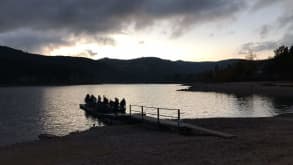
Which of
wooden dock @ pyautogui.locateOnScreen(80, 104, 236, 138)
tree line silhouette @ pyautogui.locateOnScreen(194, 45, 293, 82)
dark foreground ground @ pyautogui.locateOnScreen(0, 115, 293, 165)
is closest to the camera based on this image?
dark foreground ground @ pyautogui.locateOnScreen(0, 115, 293, 165)

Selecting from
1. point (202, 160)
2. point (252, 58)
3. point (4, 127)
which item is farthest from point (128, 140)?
point (252, 58)

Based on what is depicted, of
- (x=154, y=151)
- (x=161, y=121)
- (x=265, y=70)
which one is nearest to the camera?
(x=154, y=151)

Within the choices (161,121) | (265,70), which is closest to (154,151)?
(161,121)

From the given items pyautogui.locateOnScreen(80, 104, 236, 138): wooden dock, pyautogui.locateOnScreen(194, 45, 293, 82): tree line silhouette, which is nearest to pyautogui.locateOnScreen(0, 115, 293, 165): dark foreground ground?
pyautogui.locateOnScreen(80, 104, 236, 138): wooden dock

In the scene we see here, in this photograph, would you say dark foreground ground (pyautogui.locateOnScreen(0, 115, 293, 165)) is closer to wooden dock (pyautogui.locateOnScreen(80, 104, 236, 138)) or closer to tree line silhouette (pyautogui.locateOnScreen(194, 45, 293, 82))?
wooden dock (pyautogui.locateOnScreen(80, 104, 236, 138))

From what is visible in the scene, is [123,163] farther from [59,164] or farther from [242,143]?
[242,143]

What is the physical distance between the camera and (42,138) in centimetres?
2633

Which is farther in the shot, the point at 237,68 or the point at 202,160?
the point at 237,68

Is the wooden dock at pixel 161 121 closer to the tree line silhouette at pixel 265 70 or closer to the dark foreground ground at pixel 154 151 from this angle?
the dark foreground ground at pixel 154 151

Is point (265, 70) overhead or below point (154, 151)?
overhead

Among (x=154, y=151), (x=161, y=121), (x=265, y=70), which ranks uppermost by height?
(x=265, y=70)

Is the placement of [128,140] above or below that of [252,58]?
below

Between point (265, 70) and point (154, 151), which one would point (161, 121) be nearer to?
point (154, 151)

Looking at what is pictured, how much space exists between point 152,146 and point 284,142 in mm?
6077
